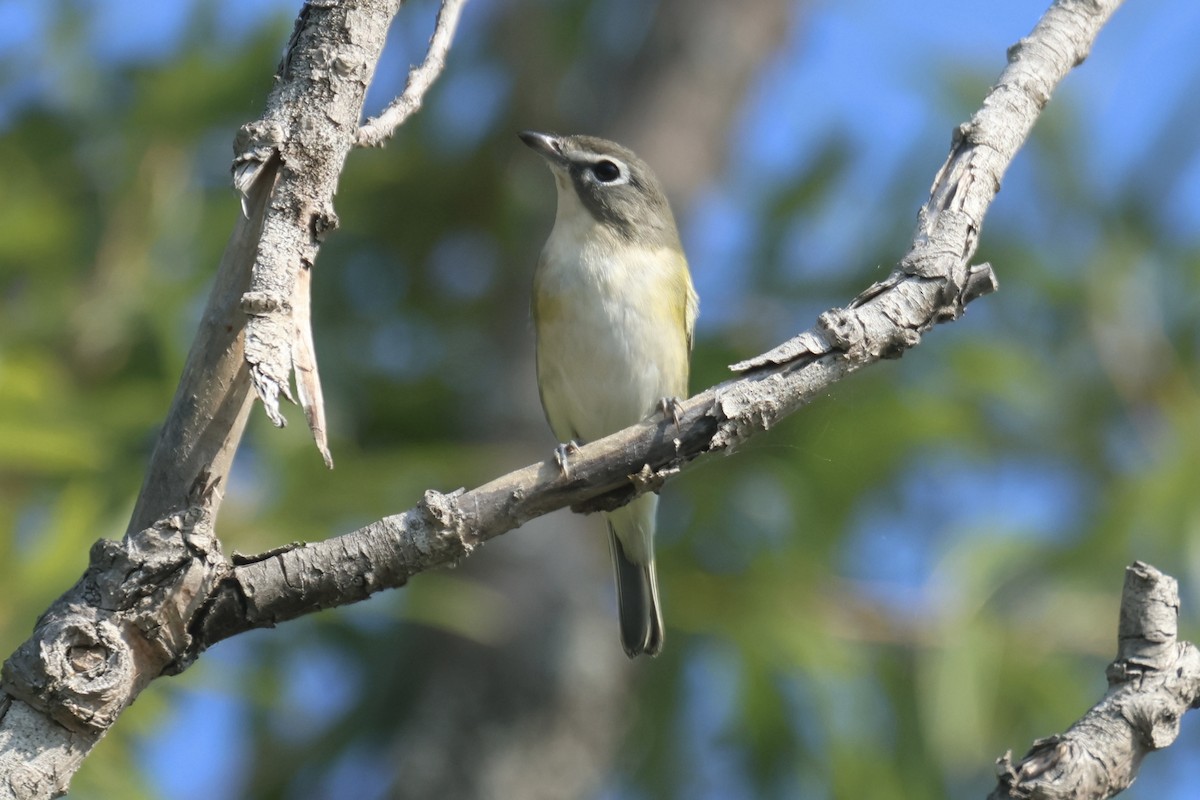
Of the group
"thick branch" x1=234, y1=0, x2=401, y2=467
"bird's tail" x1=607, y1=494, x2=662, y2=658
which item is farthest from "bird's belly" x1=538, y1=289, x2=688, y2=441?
"thick branch" x1=234, y1=0, x2=401, y2=467

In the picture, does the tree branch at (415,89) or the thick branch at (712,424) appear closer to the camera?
the thick branch at (712,424)

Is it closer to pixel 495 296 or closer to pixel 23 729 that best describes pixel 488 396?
pixel 495 296

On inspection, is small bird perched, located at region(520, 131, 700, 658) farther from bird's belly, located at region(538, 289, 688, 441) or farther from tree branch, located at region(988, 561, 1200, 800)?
tree branch, located at region(988, 561, 1200, 800)

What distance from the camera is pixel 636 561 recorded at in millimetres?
4957

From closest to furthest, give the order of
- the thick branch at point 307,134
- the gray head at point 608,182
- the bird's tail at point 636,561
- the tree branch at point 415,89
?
1. the thick branch at point 307,134
2. the tree branch at point 415,89
3. the bird's tail at point 636,561
4. the gray head at point 608,182

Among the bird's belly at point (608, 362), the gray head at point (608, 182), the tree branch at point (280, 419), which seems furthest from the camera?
the gray head at point (608, 182)

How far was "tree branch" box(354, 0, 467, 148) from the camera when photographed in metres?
2.21

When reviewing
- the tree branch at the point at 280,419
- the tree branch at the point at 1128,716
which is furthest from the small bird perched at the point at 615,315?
the tree branch at the point at 1128,716

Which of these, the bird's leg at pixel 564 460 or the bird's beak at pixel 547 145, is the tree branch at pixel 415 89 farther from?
the bird's beak at pixel 547 145

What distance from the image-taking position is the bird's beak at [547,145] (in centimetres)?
480

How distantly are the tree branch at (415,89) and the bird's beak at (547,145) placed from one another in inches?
89.8

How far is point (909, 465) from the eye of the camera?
6.45m

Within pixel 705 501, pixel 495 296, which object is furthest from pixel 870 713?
pixel 495 296

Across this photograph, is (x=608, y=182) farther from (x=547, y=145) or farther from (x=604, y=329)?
(x=604, y=329)
